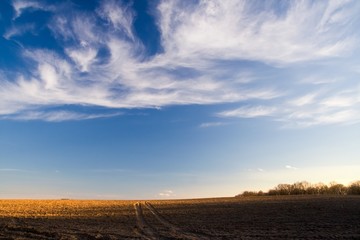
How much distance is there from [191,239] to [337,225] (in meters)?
14.0

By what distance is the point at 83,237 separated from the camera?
21719 mm

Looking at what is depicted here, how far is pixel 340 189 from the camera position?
100312 mm

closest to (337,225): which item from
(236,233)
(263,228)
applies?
(263,228)

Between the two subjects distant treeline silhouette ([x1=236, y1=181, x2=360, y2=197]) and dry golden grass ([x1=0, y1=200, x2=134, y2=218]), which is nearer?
dry golden grass ([x1=0, y1=200, x2=134, y2=218])

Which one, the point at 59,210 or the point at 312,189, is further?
the point at 312,189

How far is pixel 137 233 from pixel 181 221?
9499 millimetres

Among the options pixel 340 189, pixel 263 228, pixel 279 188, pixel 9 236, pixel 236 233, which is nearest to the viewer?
pixel 9 236

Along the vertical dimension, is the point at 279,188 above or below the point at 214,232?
above

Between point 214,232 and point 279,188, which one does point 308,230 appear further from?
point 279,188

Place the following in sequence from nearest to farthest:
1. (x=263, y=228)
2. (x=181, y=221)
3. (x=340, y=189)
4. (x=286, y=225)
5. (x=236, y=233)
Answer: (x=236, y=233) < (x=263, y=228) < (x=286, y=225) < (x=181, y=221) < (x=340, y=189)

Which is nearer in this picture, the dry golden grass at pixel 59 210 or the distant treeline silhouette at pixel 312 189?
the dry golden grass at pixel 59 210

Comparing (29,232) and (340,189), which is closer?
(29,232)

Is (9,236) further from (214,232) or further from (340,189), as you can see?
(340,189)

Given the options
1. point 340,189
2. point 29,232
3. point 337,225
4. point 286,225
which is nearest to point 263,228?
point 286,225
